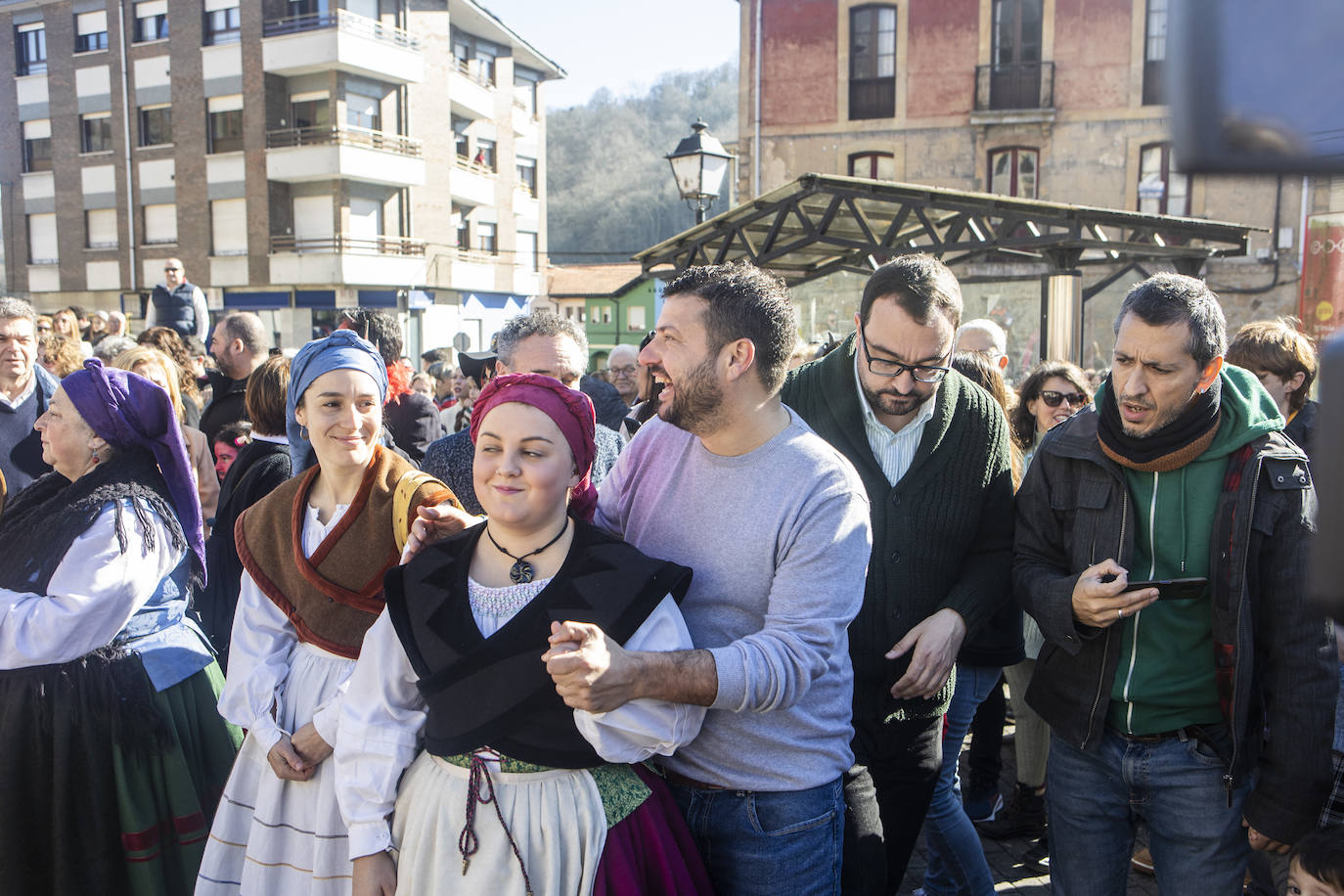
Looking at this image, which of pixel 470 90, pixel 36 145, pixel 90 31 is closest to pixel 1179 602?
pixel 470 90

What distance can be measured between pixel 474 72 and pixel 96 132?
1231cm

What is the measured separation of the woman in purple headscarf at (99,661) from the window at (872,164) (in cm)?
2005

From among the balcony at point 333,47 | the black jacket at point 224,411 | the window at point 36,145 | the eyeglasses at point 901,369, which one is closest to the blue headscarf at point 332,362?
the eyeglasses at point 901,369

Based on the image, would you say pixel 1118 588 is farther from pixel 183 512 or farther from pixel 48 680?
pixel 48 680

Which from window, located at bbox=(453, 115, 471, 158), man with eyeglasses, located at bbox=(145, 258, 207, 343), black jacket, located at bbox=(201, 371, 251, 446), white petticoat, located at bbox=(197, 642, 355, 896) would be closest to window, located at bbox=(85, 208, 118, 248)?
window, located at bbox=(453, 115, 471, 158)

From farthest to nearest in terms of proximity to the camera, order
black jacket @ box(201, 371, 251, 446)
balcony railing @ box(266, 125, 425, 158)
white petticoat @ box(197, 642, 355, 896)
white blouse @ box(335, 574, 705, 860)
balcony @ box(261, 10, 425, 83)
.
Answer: balcony railing @ box(266, 125, 425, 158) → balcony @ box(261, 10, 425, 83) → black jacket @ box(201, 371, 251, 446) → white petticoat @ box(197, 642, 355, 896) → white blouse @ box(335, 574, 705, 860)

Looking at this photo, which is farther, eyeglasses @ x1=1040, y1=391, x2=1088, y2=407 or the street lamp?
the street lamp

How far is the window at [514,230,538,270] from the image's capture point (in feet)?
123

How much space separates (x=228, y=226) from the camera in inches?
1184

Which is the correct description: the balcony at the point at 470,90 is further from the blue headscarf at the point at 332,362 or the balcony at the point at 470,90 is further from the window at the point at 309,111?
the blue headscarf at the point at 332,362

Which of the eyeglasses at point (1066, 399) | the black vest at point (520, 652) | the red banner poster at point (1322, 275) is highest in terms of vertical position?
the red banner poster at point (1322, 275)

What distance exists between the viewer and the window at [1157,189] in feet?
65.9

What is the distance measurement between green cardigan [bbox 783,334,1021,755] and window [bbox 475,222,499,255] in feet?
110

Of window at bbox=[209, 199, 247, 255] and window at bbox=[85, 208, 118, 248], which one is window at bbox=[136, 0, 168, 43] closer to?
window at bbox=[85, 208, 118, 248]
